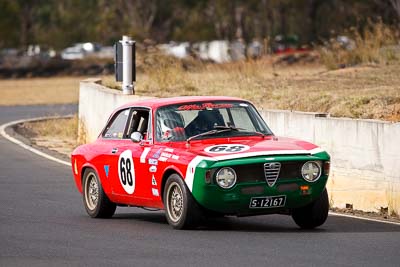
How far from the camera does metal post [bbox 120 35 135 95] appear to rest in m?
23.9

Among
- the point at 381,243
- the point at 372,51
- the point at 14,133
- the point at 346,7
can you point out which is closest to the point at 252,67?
the point at 372,51

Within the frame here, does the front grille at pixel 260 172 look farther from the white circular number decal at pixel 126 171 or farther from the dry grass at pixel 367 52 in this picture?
the dry grass at pixel 367 52

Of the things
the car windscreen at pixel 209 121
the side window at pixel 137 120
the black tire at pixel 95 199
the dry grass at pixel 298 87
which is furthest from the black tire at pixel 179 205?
the dry grass at pixel 298 87

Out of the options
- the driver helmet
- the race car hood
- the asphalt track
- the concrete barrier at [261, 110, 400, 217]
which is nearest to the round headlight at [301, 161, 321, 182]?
the race car hood

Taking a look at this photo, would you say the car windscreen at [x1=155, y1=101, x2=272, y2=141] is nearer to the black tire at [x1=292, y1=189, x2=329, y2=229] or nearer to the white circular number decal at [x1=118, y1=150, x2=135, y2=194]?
the white circular number decal at [x1=118, y1=150, x2=135, y2=194]

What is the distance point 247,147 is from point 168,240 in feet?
4.30

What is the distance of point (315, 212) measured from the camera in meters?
12.8

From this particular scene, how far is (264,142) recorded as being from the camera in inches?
511

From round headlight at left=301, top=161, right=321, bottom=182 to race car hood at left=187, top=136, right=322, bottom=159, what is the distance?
0.13 metres

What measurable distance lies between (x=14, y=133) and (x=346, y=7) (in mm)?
48236

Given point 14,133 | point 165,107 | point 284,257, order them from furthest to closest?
point 14,133 → point 165,107 → point 284,257

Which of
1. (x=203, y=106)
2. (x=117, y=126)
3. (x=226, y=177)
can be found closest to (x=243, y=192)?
(x=226, y=177)

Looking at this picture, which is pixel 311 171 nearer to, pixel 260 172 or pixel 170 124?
pixel 260 172

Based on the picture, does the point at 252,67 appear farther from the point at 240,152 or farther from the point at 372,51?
the point at 240,152
